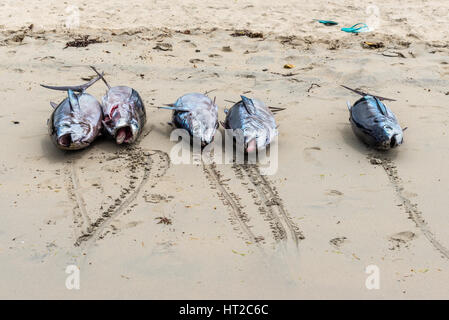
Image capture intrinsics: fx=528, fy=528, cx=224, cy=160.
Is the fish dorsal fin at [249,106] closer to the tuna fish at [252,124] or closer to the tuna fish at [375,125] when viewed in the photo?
the tuna fish at [252,124]

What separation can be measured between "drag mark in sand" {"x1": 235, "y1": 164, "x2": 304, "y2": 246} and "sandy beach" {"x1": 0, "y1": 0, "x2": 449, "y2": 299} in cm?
1

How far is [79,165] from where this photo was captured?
5.27 meters

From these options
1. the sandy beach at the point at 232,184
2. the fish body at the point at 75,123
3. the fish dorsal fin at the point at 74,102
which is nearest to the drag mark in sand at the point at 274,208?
A: the sandy beach at the point at 232,184

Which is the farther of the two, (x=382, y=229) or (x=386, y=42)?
(x=386, y=42)

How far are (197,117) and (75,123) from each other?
1.25 meters

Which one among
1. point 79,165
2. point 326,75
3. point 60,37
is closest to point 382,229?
point 79,165

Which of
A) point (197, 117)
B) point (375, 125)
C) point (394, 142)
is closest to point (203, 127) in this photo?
point (197, 117)

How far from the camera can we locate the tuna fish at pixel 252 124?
5.33 m

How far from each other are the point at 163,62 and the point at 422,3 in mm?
5453

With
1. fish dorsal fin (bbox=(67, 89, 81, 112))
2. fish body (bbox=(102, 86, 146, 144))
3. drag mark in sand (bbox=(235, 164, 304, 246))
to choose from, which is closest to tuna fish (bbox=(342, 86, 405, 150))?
drag mark in sand (bbox=(235, 164, 304, 246))

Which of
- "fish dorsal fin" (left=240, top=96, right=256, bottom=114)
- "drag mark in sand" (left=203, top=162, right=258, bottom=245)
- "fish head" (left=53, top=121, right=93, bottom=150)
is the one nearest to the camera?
"drag mark in sand" (left=203, top=162, right=258, bottom=245)

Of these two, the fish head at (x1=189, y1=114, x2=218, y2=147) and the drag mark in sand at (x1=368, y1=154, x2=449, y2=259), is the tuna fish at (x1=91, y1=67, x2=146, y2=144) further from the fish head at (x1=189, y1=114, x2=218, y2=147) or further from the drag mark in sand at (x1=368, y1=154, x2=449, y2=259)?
the drag mark in sand at (x1=368, y1=154, x2=449, y2=259)

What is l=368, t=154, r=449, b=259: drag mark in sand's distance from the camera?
4.36 m
